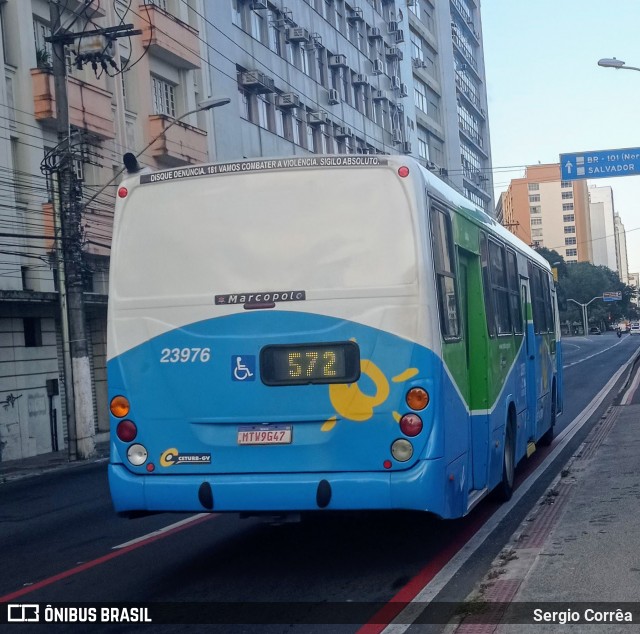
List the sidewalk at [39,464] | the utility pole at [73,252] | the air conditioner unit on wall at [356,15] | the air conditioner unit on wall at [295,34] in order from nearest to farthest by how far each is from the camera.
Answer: the sidewalk at [39,464], the utility pole at [73,252], the air conditioner unit on wall at [295,34], the air conditioner unit on wall at [356,15]

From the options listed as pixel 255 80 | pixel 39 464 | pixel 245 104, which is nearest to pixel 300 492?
pixel 39 464

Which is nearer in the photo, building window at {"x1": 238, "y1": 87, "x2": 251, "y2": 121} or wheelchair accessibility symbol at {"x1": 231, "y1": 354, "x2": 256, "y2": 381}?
wheelchair accessibility symbol at {"x1": 231, "y1": 354, "x2": 256, "y2": 381}

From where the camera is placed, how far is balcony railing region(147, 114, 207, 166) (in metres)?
32.2

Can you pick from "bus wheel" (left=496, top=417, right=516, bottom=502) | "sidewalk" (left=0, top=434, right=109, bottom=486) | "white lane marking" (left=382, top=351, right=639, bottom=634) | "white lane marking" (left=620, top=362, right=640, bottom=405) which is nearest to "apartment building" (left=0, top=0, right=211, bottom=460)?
"sidewalk" (left=0, top=434, right=109, bottom=486)

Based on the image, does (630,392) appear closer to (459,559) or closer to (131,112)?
(131,112)

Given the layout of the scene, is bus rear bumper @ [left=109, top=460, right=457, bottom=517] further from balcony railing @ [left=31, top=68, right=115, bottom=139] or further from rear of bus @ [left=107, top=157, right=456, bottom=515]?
balcony railing @ [left=31, top=68, right=115, bottom=139]

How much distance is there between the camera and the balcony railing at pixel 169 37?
32.5m

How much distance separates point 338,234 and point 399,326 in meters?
0.83

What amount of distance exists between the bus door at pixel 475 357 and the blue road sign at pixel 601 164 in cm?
2835

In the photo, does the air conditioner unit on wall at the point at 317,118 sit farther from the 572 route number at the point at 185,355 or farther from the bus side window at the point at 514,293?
the 572 route number at the point at 185,355

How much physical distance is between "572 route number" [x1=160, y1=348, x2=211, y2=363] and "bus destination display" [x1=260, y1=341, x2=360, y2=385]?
445 millimetres

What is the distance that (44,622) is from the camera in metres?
6.96

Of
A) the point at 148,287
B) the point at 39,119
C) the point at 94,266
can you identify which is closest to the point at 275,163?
the point at 148,287

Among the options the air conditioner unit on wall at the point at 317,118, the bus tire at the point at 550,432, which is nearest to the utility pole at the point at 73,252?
the bus tire at the point at 550,432
